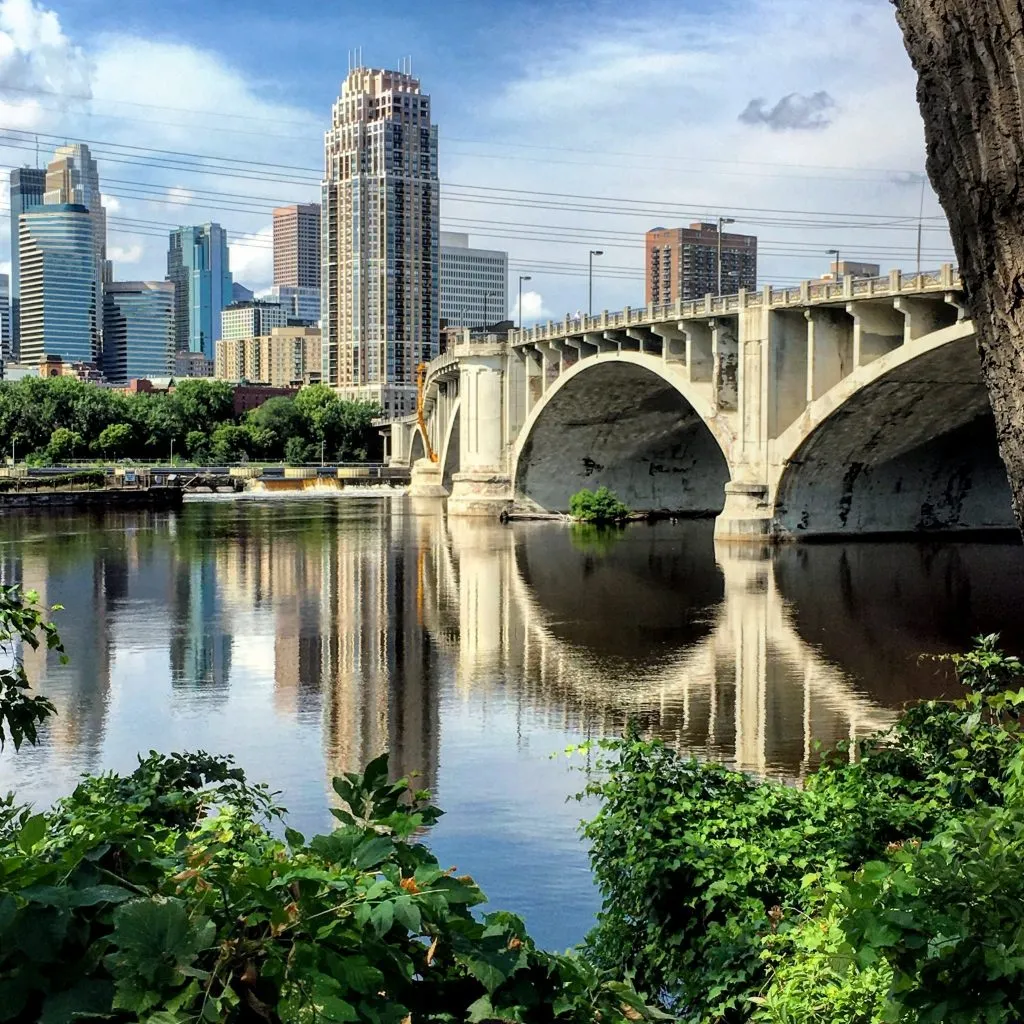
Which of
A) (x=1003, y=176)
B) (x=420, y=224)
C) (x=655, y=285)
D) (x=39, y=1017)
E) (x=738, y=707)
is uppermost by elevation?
(x=420, y=224)

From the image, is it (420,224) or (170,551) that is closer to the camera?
(170,551)

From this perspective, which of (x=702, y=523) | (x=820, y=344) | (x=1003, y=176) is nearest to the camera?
(x=1003, y=176)

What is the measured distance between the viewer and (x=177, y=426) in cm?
12219

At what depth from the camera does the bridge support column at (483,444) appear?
220 feet

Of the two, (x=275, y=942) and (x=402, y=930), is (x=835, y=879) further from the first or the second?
(x=275, y=942)

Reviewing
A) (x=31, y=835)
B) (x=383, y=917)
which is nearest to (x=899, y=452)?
(x=383, y=917)

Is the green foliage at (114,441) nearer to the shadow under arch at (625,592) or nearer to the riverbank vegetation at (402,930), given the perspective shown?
the shadow under arch at (625,592)

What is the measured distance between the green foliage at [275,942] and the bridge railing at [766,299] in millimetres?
30479

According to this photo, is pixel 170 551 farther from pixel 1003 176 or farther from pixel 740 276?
pixel 740 276

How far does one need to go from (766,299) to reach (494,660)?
1003 inches

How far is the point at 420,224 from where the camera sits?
17338cm

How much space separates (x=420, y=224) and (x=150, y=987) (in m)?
175

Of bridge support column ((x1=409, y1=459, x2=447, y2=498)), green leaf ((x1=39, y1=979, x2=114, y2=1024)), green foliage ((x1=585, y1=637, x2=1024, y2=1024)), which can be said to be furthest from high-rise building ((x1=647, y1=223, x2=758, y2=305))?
green leaf ((x1=39, y1=979, x2=114, y2=1024))

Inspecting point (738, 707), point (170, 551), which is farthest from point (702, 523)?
point (738, 707)
